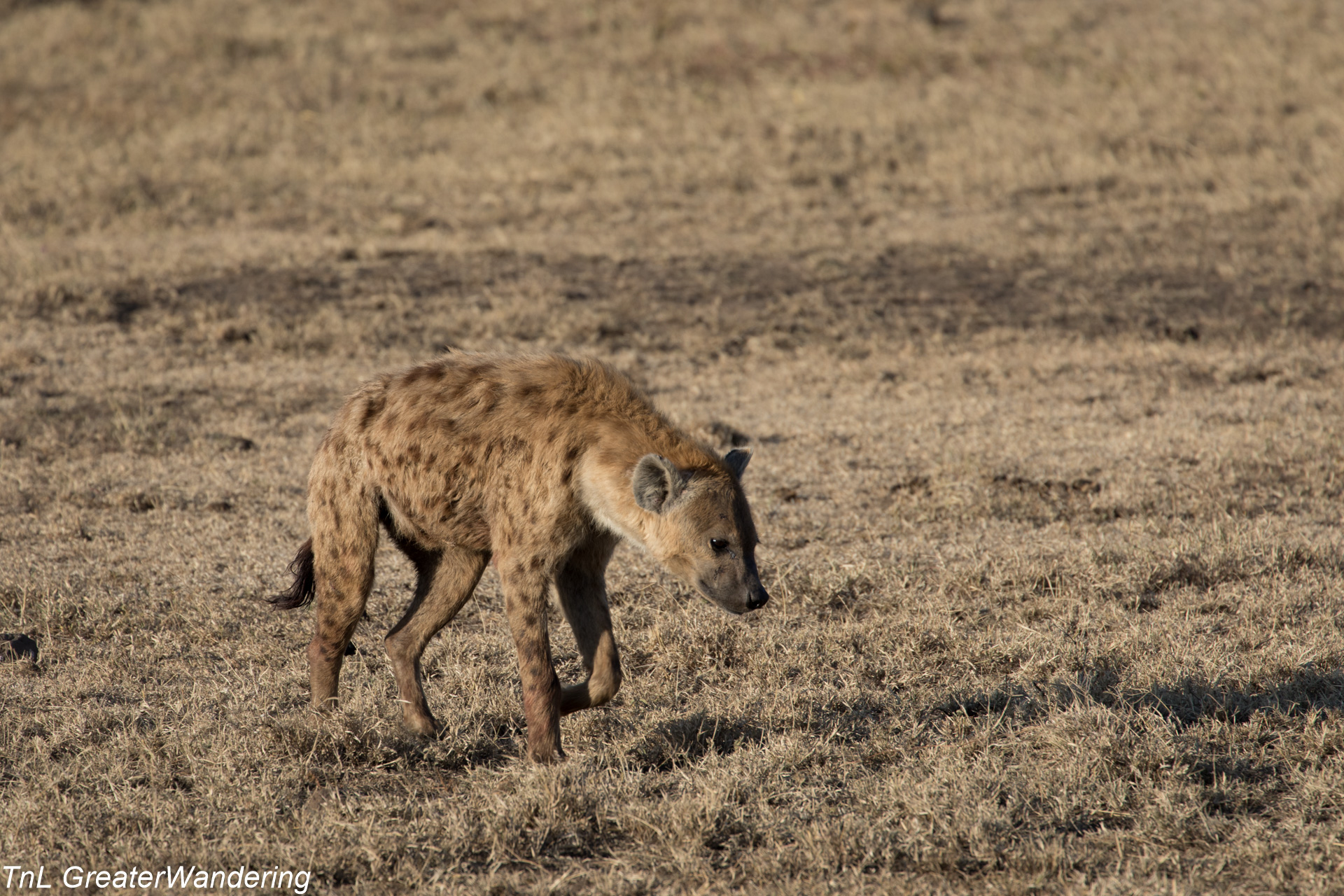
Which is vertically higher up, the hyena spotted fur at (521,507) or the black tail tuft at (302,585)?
the hyena spotted fur at (521,507)

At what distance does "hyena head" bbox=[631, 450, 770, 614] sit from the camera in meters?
4.02

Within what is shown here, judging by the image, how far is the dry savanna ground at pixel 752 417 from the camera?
12.6 ft

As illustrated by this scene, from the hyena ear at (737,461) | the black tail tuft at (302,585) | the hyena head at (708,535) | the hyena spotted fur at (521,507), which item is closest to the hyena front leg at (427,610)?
the hyena spotted fur at (521,507)

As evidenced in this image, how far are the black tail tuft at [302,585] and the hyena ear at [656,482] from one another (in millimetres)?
1333

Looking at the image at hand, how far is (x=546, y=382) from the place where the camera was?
14.4ft

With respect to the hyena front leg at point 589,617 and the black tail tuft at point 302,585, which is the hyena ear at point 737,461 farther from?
the black tail tuft at point 302,585

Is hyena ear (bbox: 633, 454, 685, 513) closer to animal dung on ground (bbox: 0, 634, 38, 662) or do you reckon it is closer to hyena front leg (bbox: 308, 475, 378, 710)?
hyena front leg (bbox: 308, 475, 378, 710)

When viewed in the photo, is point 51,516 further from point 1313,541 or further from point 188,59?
point 188,59

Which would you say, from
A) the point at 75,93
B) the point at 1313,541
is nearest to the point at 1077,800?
the point at 1313,541

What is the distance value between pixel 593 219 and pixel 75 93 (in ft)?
29.9

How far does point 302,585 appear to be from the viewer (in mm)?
4695

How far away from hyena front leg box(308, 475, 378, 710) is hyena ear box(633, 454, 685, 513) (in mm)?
981

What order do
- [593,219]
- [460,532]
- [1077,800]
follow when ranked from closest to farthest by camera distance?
1. [1077,800]
2. [460,532]
3. [593,219]

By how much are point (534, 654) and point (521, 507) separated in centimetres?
47
